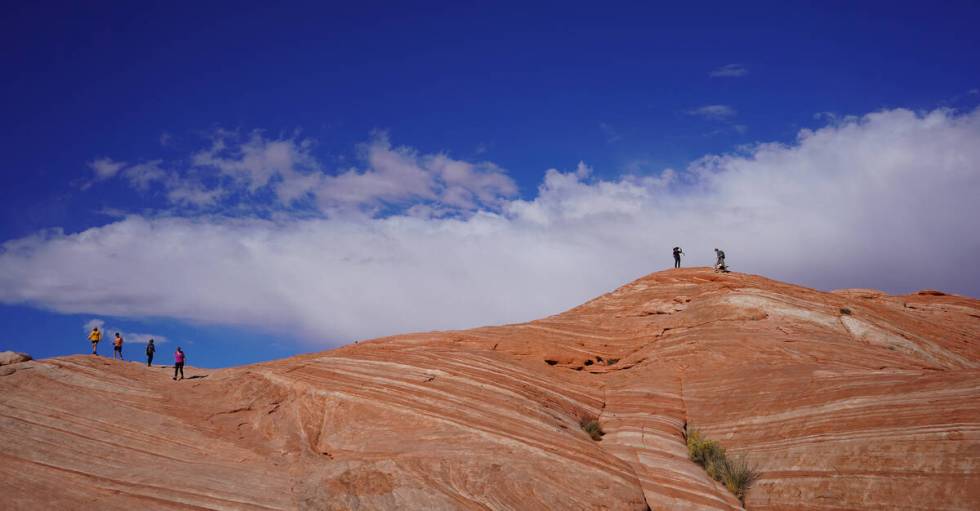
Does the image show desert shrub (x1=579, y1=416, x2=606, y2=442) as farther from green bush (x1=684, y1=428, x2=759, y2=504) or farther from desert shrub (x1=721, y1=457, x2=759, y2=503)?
desert shrub (x1=721, y1=457, x2=759, y2=503)

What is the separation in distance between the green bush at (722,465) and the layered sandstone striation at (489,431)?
40 centimetres

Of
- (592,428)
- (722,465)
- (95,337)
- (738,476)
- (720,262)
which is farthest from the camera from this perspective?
(720,262)

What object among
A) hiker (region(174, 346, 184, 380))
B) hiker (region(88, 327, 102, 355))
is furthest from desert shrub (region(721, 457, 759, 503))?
hiker (region(88, 327, 102, 355))

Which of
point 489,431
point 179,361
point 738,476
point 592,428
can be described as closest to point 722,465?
point 738,476

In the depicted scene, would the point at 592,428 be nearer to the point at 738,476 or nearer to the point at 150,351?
Answer: the point at 738,476

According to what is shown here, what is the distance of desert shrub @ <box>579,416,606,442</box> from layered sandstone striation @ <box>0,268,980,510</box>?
30 cm

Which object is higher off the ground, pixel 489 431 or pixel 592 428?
pixel 489 431

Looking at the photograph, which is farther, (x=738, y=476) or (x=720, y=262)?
(x=720, y=262)

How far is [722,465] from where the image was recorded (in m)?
20.2

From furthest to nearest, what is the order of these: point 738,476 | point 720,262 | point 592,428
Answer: point 720,262, point 592,428, point 738,476

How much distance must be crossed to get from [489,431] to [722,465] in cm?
769

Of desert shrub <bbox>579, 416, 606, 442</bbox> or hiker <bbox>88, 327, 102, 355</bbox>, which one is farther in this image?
hiker <bbox>88, 327, 102, 355</bbox>

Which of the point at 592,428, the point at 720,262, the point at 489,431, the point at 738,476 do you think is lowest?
the point at 738,476

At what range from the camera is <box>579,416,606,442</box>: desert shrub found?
74.3 feet
